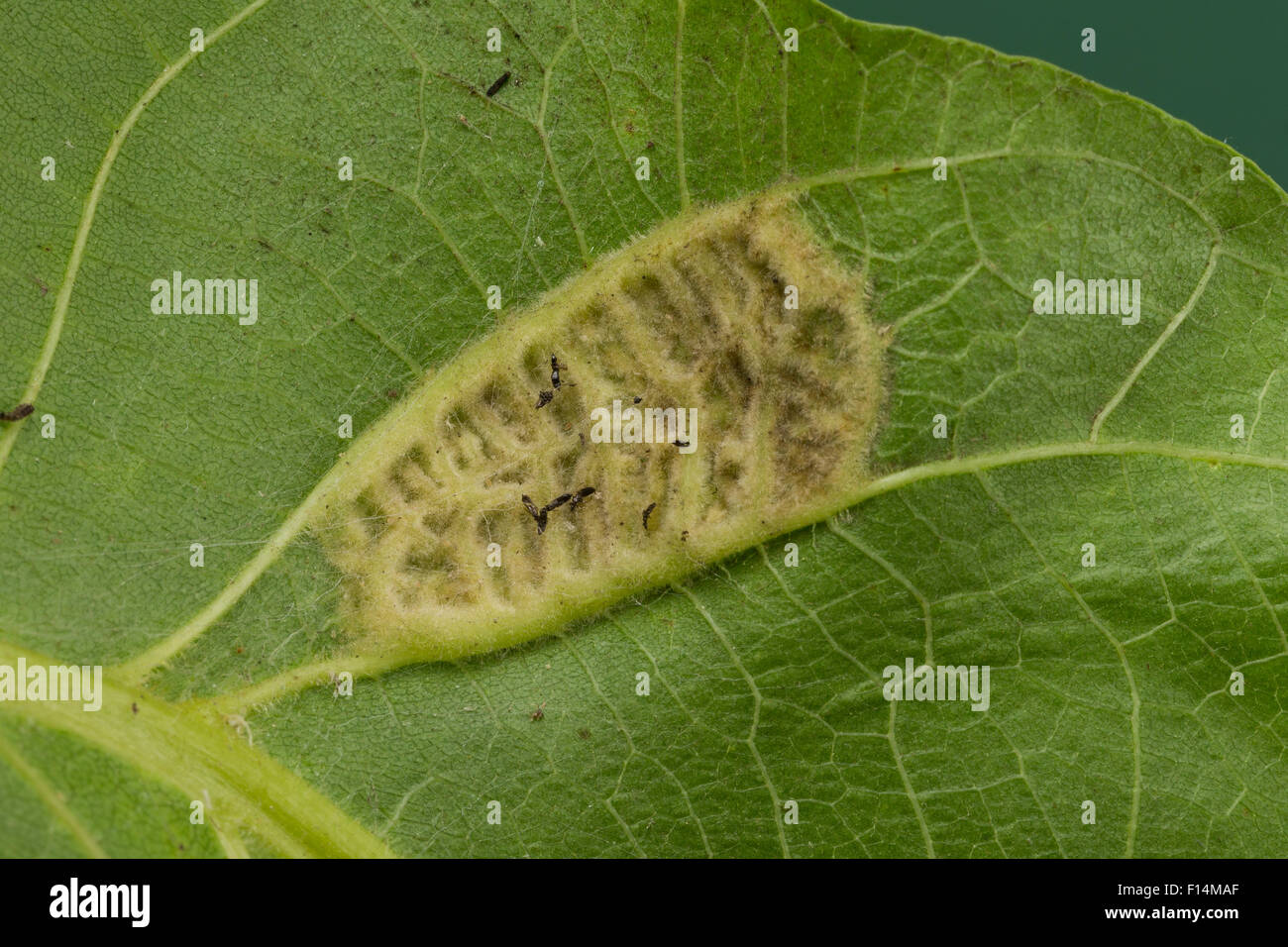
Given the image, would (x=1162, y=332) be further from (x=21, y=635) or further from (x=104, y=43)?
(x=21, y=635)

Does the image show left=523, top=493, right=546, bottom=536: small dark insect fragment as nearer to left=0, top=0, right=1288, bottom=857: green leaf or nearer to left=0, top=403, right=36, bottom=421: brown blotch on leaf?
left=0, top=0, right=1288, bottom=857: green leaf

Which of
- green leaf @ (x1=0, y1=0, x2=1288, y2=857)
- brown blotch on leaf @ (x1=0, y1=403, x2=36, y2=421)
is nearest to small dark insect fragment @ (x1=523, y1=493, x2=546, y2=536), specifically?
green leaf @ (x1=0, y1=0, x2=1288, y2=857)

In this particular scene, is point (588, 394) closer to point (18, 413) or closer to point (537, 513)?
point (537, 513)

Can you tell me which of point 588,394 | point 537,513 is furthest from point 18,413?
point 588,394

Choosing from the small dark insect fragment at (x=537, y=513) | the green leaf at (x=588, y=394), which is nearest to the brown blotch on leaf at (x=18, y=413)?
the green leaf at (x=588, y=394)

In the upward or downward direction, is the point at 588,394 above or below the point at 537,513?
above
